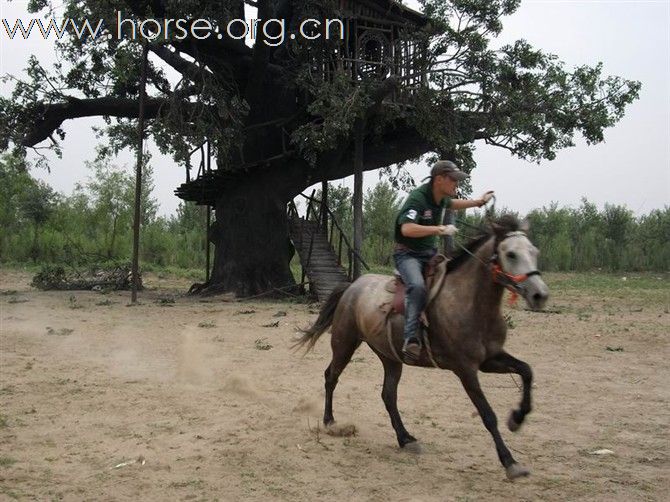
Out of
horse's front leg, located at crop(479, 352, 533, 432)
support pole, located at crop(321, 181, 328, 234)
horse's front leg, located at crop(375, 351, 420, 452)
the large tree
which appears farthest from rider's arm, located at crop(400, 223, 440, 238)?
support pole, located at crop(321, 181, 328, 234)

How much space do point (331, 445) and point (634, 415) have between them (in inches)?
A: 127

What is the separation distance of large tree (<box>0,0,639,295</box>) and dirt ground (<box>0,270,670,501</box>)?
5884 millimetres

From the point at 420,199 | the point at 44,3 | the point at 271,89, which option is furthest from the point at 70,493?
the point at 44,3

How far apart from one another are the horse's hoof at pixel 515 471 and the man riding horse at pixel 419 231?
1.17 m

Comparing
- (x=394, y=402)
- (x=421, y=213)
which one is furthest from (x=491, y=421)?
(x=421, y=213)

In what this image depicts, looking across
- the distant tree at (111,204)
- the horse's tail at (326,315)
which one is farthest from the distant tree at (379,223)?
the horse's tail at (326,315)

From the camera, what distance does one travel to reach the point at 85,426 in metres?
6.62

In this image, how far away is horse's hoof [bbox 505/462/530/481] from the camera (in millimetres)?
4773

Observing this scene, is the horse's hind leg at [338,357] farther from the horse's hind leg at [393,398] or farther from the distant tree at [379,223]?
the distant tree at [379,223]

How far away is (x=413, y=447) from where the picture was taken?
19.3 feet

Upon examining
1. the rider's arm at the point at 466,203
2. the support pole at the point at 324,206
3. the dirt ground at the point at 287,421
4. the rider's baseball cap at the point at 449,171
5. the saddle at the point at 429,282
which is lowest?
the dirt ground at the point at 287,421

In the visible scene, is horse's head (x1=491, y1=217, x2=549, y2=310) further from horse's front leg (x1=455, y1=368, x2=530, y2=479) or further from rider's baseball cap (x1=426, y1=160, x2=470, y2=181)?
horse's front leg (x1=455, y1=368, x2=530, y2=479)

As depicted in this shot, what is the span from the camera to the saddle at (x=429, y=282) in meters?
5.67

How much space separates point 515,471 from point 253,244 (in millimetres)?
14550
